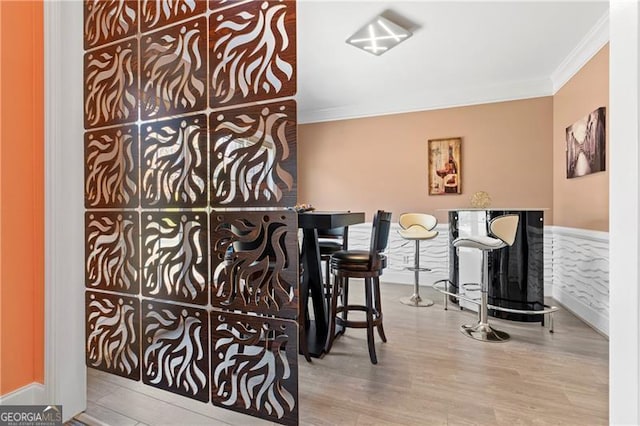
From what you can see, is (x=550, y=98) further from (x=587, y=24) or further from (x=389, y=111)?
(x=389, y=111)

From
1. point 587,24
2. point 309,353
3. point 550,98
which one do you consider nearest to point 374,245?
point 309,353

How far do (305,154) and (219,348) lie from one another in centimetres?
430

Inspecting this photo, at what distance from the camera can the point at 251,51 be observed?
1.34 m

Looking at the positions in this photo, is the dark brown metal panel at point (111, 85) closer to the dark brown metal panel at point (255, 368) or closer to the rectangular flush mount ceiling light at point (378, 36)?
the dark brown metal panel at point (255, 368)

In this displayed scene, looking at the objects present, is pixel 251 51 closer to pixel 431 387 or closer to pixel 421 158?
pixel 431 387

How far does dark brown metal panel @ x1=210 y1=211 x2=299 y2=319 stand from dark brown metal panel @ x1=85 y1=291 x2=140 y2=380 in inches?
21.1

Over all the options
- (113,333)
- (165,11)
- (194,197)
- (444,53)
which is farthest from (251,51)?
(444,53)

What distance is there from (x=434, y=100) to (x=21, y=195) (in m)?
4.50

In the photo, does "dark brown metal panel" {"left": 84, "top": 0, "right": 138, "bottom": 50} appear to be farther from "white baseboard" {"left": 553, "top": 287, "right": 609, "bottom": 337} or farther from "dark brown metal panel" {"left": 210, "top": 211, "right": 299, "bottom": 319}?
"white baseboard" {"left": 553, "top": 287, "right": 609, "bottom": 337}

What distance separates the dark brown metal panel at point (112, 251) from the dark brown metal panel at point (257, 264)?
1.64 ft

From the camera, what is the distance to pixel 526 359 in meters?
2.19

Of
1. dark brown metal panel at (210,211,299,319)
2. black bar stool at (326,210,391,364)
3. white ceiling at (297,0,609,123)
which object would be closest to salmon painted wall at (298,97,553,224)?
white ceiling at (297,0,609,123)

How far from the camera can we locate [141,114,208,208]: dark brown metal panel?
4.78 feet

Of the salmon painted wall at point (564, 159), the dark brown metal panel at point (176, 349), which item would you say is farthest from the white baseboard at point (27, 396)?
the salmon painted wall at point (564, 159)
